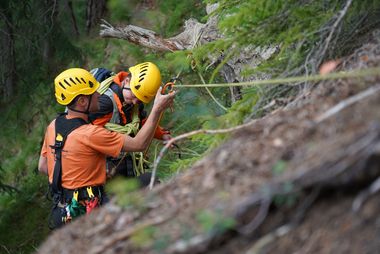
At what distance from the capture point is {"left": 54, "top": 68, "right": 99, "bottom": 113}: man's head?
23.0 feet

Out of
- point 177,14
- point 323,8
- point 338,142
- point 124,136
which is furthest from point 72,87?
point 177,14

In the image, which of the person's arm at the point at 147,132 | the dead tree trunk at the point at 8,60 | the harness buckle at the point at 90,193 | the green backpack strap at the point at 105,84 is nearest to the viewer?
the person's arm at the point at 147,132

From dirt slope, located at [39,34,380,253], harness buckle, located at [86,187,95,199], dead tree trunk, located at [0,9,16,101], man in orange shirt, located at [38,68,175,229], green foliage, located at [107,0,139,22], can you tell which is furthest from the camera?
green foliage, located at [107,0,139,22]

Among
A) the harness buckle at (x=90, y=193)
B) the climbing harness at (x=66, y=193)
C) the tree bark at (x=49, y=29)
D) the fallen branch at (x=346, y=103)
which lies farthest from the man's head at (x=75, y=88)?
the tree bark at (x=49, y=29)

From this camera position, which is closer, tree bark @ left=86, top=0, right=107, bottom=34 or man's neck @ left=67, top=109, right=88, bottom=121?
man's neck @ left=67, top=109, right=88, bottom=121

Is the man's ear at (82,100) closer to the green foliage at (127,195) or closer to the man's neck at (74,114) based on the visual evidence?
the man's neck at (74,114)

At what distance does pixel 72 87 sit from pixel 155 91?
3.25 feet

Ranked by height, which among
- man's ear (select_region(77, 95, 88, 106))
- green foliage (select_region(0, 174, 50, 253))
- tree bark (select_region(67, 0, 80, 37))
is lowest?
green foliage (select_region(0, 174, 50, 253))

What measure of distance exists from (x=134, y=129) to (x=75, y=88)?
99cm

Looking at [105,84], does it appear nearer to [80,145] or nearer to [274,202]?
[80,145]

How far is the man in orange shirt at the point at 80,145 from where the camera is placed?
22.3ft

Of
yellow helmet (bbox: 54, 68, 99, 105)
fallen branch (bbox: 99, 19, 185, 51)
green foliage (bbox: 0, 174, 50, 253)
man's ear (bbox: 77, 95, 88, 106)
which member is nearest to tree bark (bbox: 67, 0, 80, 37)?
green foliage (bbox: 0, 174, 50, 253)

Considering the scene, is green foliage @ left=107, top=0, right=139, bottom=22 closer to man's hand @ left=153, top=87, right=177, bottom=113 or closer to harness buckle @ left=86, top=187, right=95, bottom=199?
man's hand @ left=153, top=87, right=177, bottom=113

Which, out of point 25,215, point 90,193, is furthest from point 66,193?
point 25,215
